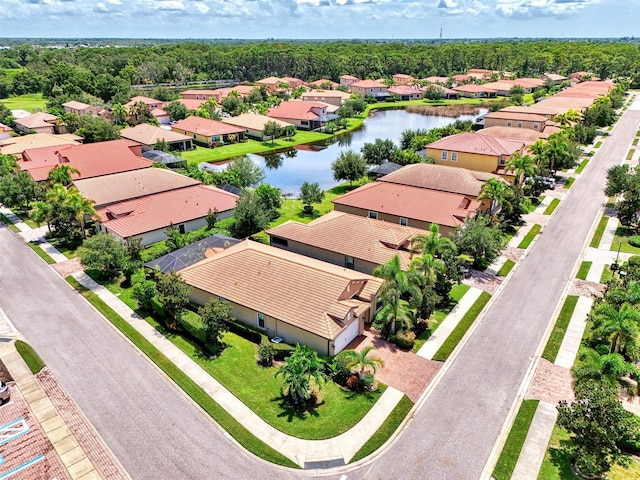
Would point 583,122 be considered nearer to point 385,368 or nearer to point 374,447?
point 385,368

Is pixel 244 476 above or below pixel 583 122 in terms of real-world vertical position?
below

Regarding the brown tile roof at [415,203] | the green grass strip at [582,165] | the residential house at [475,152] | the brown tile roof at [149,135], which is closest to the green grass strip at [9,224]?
→ the brown tile roof at [149,135]

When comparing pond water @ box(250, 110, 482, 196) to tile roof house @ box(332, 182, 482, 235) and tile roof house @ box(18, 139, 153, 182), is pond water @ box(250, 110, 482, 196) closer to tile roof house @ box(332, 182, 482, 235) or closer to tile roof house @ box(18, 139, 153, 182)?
tile roof house @ box(332, 182, 482, 235)

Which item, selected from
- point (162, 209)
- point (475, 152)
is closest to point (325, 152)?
point (475, 152)

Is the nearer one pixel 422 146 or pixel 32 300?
pixel 32 300

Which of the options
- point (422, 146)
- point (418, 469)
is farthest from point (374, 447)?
point (422, 146)
